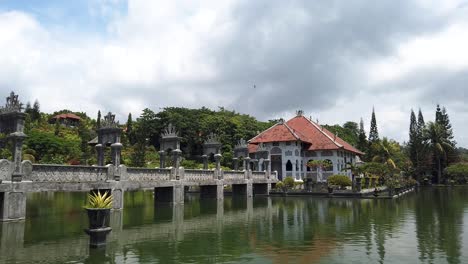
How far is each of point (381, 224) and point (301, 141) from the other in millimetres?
32845

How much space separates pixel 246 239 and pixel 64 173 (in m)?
11.3

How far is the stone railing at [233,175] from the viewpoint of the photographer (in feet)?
124

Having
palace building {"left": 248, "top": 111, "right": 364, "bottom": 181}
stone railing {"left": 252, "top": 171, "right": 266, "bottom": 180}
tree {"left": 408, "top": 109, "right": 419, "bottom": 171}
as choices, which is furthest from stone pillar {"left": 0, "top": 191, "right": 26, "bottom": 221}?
tree {"left": 408, "top": 109, "right": 419, "bottom": 171}

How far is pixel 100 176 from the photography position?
23.6 metres

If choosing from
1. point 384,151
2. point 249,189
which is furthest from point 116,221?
point 384,151

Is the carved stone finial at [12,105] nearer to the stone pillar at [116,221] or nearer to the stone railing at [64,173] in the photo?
the stone railing at [64,173]

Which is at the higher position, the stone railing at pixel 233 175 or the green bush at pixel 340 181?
the stone railing at pixel 233 175

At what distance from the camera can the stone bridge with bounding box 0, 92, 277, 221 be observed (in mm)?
18703

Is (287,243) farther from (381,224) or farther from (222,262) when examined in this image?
(381,224)

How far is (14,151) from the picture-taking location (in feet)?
62.6

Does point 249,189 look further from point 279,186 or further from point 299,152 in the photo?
point 299,152

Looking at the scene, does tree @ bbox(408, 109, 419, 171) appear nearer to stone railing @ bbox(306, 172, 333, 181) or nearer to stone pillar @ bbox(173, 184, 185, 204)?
stone railing @ bbox(306, 172, 333, 181)

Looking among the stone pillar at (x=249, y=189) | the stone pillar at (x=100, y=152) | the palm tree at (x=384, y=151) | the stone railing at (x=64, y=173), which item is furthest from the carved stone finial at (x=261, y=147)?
the stone railing at (x=64, y=173)

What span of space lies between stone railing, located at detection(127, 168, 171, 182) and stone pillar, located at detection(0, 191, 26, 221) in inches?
299
